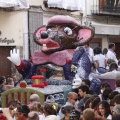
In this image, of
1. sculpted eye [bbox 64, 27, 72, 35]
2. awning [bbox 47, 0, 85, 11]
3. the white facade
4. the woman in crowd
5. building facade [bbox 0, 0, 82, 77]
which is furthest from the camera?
the white facade

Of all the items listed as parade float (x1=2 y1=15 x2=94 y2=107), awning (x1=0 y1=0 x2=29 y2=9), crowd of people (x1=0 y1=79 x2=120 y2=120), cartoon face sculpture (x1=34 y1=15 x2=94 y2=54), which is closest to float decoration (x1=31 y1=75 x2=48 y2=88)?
parade float (x1=2 y1=15 x2=94 y2=107)

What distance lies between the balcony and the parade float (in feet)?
37.9

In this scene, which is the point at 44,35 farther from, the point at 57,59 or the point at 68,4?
the point at 68,4

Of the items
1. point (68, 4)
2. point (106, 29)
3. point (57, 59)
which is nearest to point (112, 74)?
point (57, 59)

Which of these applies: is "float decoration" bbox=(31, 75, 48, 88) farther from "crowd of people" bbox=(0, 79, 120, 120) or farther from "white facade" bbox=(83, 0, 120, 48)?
"white facade" bbox=(83, 0, 120, 48)

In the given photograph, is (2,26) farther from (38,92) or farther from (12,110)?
(12,110)

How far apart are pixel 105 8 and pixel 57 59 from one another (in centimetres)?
1330

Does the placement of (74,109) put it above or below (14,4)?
below

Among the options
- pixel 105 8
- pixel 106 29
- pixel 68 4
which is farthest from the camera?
pixel 105 8

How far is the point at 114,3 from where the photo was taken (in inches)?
979

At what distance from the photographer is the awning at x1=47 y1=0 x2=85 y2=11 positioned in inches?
785

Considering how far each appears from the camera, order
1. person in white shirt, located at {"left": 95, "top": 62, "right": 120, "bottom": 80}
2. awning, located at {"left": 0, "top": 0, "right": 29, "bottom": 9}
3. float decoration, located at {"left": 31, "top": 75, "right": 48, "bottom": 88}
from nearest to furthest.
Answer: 1. float decoration, located at {"left": 31, "top": 75, "right": 48, "bottom": 88}
2. person in white shirt, located at {"left": 95, "top": 62, "right": 120, "bottom": 80}
3. awning, located at {"left": 0, "top": 0, "right": 29, "bottom": 9}

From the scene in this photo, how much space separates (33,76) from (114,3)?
14.4 metres

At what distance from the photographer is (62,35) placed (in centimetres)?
1188
